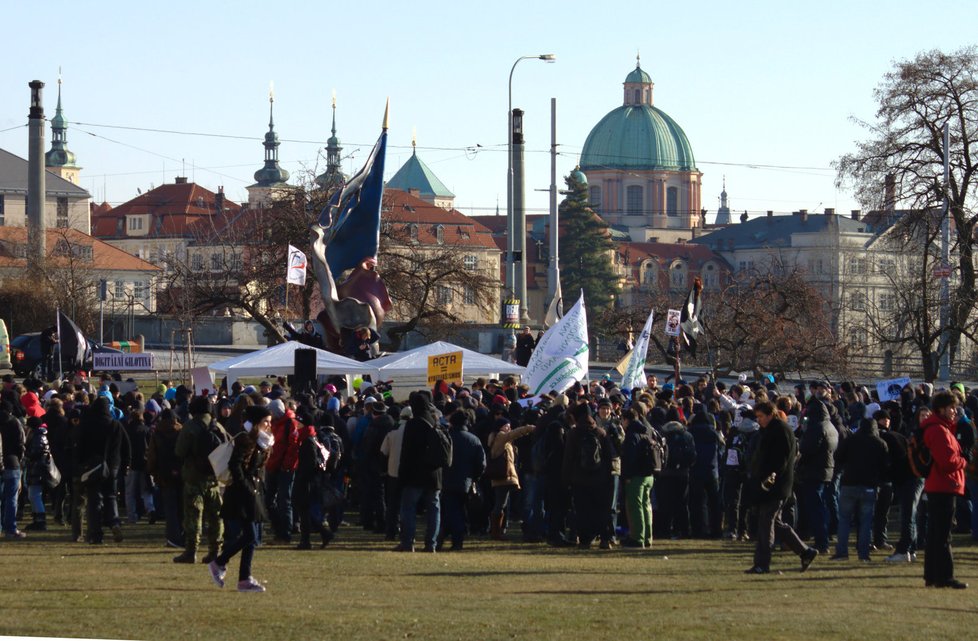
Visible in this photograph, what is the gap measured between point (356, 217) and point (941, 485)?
91.3 feet

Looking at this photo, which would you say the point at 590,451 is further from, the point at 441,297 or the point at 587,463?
the point at 441,297

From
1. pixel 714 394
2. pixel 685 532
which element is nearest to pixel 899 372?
pixel 714 394

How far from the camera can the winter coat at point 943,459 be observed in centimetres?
1298

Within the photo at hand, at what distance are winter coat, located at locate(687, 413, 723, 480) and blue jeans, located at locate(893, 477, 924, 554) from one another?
2.19 meters

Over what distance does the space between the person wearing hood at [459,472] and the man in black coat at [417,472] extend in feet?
1.00

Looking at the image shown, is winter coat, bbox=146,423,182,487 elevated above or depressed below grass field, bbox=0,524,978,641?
above

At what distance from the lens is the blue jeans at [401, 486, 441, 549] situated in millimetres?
15680

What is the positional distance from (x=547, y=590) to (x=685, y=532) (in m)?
4.91

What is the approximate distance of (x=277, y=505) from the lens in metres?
16.3

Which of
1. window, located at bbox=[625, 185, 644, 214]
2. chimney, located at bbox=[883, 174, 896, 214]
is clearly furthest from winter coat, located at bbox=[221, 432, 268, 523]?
window, located at bbox=[625, 185, 644, 214]

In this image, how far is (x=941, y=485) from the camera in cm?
1303

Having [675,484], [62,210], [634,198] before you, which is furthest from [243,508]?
[634,198]

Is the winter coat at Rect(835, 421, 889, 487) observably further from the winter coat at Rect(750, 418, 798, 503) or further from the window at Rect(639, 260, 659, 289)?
the window at Rect(639, 260, 659, 289)

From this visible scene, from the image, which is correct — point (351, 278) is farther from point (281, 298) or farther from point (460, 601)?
point (460, 601)
